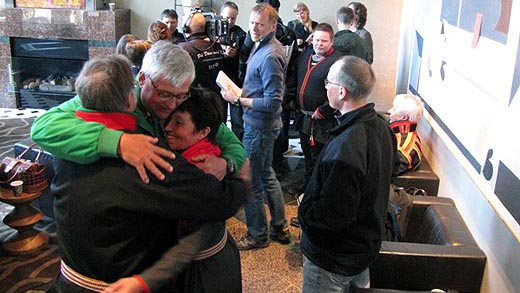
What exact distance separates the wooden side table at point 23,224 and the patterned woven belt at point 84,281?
2.09 metres

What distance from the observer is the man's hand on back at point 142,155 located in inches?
49.7

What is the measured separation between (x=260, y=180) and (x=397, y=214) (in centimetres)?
99

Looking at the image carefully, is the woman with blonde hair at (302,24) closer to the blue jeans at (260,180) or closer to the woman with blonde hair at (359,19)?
the woman with blonde hair at (359,19)

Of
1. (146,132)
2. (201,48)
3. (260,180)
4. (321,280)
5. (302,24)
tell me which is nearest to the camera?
(146,132)

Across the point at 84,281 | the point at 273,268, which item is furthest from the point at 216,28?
the point at 84,281

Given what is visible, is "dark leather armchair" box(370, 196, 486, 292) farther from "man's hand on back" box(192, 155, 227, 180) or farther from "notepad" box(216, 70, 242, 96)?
"notepad" box(216, 70, 242, 96)

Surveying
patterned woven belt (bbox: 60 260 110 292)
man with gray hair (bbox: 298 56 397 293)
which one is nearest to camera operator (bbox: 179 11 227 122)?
man with gray hair (bbox: 298 56 397 293)

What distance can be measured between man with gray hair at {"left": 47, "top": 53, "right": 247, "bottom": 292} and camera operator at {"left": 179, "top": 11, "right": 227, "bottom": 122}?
7.10ft

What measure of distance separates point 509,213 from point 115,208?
166 cm

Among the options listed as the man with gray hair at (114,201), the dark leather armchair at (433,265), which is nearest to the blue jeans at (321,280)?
the dark leather armchair at (433,265)

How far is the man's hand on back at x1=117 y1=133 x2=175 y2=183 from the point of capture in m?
1.26

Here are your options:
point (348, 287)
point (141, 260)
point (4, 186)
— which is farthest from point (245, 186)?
point (4, 186)

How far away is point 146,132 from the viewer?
4.90 feet

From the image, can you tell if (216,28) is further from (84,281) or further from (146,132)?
(84,281)
